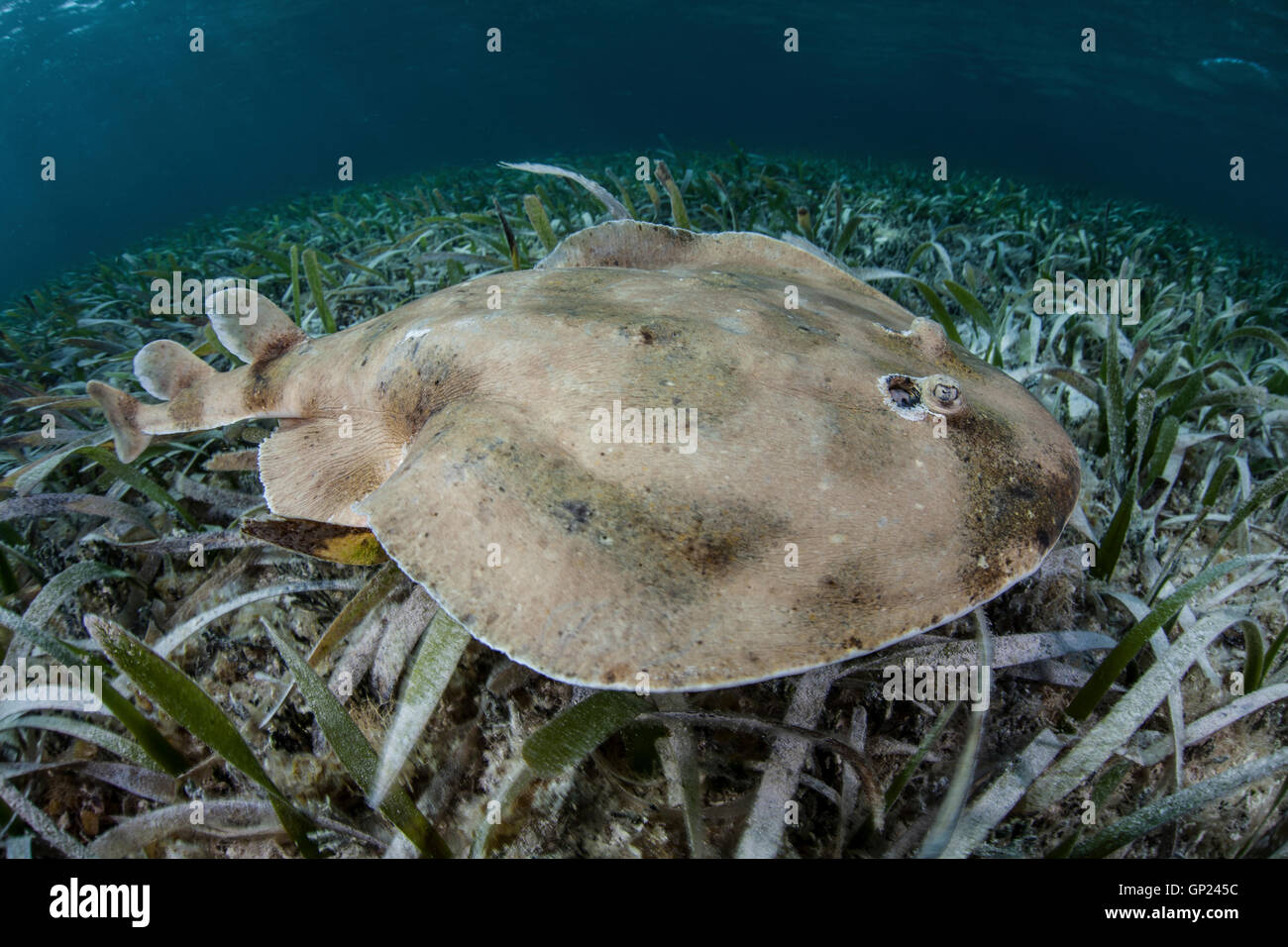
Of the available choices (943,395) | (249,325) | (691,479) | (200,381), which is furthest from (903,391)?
(200,381)

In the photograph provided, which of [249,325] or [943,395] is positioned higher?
[249,325]

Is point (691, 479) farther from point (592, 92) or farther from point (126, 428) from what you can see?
point (592, 92)

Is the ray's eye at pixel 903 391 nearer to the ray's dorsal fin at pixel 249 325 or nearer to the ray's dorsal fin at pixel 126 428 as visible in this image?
the ray's dorsal fin at pixel 249 325

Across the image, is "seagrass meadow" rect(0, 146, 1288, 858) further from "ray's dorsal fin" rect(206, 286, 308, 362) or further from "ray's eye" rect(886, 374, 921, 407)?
"ray's eye" rect(886, 374, 921, 407)

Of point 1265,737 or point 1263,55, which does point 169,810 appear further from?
point 1263,55

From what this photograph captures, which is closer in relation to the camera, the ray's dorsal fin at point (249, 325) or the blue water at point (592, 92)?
the ray's dorsal fin at point (249, 325)

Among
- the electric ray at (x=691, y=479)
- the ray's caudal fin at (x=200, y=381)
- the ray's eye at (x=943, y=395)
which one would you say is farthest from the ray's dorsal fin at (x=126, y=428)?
the ray's eye at (x=943, y=395)

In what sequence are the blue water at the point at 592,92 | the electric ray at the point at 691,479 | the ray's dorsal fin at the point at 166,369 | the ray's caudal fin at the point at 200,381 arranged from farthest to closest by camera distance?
the blue water at the point at 592,92, the ray's dorsal fin at the point at 166,369, the ray's caudal fin at the point at 200,381, the electric ray at the point at 691,479
